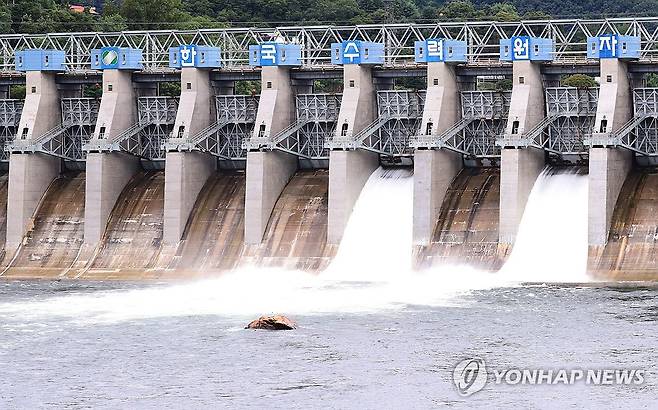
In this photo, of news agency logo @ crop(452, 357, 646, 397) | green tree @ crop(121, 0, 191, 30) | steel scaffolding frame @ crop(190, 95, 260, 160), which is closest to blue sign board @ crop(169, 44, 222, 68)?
steel scaffolding frame @ crop(190, 95, 260, 160)

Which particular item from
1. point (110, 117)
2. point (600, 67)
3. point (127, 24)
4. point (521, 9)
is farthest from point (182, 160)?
point (521, 9)

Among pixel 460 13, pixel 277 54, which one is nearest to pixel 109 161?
pixel 277 54

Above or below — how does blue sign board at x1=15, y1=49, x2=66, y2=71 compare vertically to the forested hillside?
below

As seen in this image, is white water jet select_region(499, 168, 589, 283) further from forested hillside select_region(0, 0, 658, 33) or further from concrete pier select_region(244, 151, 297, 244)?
forested hillside select_region(0, 0, 658, 33)

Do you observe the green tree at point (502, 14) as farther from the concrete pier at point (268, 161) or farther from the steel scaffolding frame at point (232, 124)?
the concrete pier at point (268, 161)

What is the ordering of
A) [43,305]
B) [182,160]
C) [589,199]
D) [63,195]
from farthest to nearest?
1. [63,195]
2. [182,160]
3. [589,199]
4. [43,305]

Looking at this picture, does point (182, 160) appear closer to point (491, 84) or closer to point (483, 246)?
point (483, 246)

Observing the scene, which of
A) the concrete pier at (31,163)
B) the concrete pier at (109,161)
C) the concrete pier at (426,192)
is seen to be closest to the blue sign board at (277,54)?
the concrete pier at (109,161)
